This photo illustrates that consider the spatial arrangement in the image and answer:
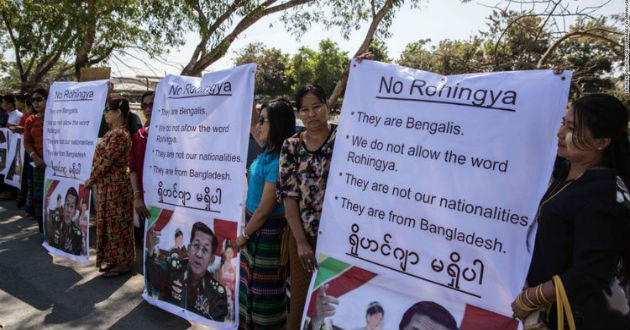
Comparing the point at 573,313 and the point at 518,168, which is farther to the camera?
the point at 518,168

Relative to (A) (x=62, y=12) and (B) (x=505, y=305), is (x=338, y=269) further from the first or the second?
(A) (x=62, y=12)

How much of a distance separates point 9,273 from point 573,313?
16.3 feet

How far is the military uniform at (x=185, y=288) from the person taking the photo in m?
3.16

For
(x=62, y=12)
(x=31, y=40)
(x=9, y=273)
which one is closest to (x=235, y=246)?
(x=9, y=273)

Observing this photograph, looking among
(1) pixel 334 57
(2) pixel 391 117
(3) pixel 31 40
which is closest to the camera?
(2) pixel 391 117

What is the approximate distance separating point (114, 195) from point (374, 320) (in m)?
3.07

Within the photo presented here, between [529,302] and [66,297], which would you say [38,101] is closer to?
[66,297]

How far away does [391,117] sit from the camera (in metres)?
2.26

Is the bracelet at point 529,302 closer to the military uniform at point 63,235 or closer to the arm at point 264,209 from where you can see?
the arm at point 264,209

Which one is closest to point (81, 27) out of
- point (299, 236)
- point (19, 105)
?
point (19, 105)

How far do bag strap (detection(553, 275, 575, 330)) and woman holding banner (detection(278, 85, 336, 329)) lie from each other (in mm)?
1211

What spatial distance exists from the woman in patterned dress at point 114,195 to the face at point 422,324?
318 cm

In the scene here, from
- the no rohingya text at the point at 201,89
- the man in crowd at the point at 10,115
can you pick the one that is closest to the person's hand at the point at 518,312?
the no rohingya text at the point at 201,89

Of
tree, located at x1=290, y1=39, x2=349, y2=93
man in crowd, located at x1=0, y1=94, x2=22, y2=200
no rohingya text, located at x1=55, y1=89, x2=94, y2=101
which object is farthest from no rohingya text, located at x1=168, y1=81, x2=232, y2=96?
tree, located at x1=290, y1=39, x2=349, y2=93
